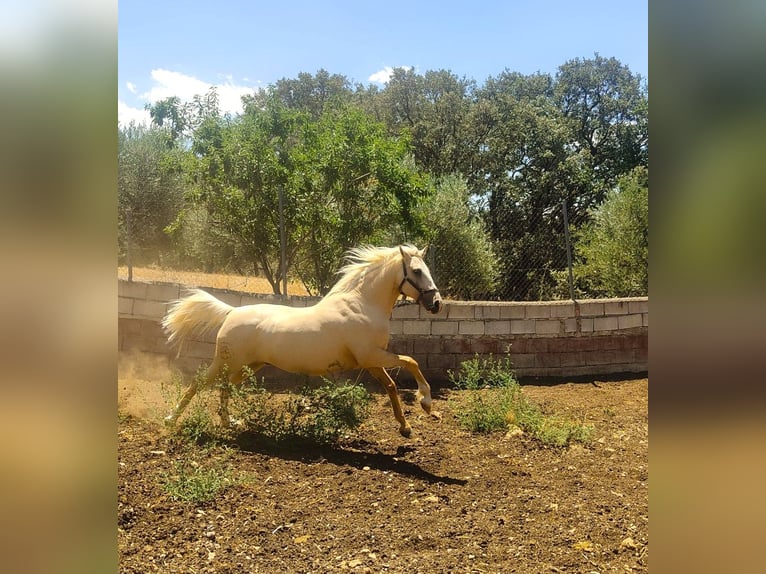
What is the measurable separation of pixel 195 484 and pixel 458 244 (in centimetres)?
1091

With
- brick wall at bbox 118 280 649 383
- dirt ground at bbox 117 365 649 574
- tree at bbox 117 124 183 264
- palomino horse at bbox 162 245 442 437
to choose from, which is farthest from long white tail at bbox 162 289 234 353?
tree at bbox 117 124 183 264

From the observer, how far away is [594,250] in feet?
34.8

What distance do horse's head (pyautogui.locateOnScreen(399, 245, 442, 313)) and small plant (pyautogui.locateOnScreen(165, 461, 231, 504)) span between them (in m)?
2.05

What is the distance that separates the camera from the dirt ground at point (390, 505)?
8.33 feet

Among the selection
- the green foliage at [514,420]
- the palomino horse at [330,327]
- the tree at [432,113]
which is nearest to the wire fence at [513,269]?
the green foliage at [514,420]

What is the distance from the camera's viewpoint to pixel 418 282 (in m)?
4.56

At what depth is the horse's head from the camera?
177 inches

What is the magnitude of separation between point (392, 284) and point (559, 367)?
4.03m

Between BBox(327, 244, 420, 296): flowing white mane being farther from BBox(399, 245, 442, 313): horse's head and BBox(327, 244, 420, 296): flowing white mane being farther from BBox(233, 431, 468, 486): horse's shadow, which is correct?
BBox(233, 431, 468, 486): horse's shadow

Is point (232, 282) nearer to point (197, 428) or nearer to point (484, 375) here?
point (484, 375)
